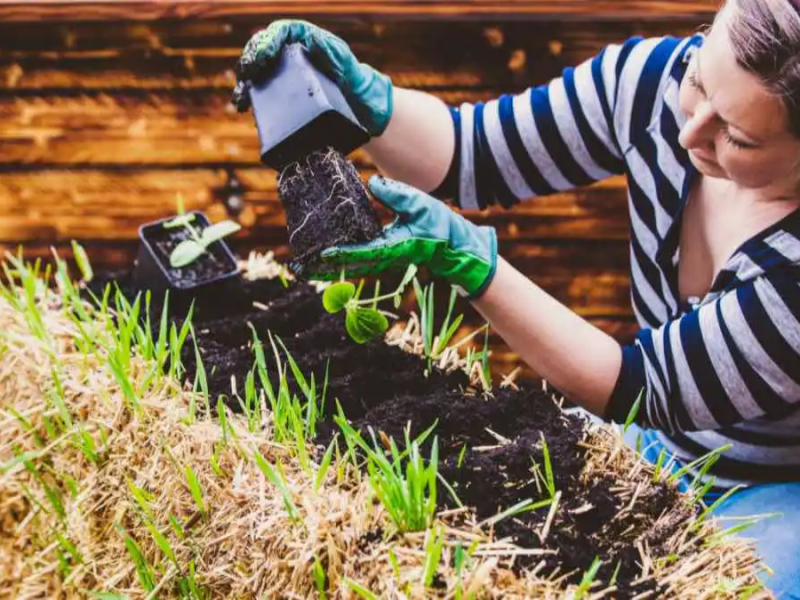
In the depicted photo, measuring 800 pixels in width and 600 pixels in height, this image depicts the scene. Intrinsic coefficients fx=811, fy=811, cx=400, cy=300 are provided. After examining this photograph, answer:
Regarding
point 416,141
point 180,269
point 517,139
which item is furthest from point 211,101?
point 517,139

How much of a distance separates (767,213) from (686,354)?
0.26m

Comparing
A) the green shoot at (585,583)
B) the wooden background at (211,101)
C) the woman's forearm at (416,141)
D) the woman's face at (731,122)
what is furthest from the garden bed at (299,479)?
the wooden background at (211,101)

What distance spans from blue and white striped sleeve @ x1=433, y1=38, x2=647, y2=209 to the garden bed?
310 millimetres

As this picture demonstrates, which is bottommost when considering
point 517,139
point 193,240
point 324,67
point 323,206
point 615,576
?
point 615,576

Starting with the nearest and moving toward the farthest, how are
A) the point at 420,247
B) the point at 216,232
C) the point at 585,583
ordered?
the point at 585,583, the point at 420,247, the point at 216,232

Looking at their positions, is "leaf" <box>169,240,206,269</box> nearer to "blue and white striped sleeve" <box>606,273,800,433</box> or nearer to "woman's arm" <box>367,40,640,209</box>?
"woman's arm" <box>367,40,640,209</box>

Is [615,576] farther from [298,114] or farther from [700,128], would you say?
[298,114]

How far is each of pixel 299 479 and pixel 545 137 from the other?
76 centimetres

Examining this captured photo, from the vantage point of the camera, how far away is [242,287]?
1.60m

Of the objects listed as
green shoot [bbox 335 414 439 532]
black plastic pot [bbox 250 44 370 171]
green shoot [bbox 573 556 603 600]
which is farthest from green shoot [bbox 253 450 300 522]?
black plastic pot [bbox 250 44 370 171]

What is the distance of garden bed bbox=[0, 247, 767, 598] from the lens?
0.95 metres

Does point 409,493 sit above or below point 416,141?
below

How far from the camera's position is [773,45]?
1.03 m

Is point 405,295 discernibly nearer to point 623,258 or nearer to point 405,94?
point 623,258
